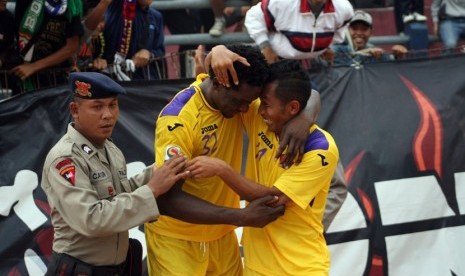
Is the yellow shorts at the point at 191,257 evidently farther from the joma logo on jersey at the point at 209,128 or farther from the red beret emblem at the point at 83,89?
the red beret emblem at the point at 83,89

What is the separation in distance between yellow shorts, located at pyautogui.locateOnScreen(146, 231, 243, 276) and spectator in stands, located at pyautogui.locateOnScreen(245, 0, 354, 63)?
2.66 meters

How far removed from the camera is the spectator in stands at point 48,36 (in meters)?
7.20

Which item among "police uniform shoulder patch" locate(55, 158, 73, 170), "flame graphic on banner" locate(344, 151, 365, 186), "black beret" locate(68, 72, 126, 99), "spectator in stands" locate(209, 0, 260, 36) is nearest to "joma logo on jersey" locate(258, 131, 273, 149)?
"black beret" locate(68, 72, 126, 99)

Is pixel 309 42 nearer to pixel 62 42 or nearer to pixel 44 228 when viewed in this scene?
pixel 62 42

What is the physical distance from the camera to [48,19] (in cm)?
727

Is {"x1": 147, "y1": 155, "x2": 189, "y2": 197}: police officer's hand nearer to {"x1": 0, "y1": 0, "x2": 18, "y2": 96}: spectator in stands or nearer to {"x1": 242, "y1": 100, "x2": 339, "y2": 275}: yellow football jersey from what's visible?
{"x1": 242, "y1": 100, "x2": 339, "y2": 275}: yellow football jersey

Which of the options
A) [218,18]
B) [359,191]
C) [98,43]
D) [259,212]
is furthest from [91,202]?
[218,18]

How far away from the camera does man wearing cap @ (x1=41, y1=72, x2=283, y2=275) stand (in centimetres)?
461

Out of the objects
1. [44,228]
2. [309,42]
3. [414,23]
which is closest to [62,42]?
[44,228]

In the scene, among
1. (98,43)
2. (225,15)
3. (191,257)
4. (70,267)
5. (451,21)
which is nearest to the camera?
(70,267)

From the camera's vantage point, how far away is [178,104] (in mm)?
4938

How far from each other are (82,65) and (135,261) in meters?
2.73

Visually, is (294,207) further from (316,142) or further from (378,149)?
(378,149)

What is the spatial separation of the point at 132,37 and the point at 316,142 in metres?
Answer: 3.54
